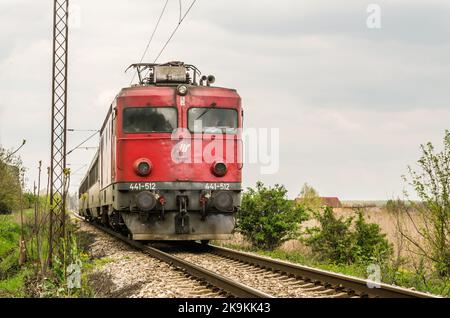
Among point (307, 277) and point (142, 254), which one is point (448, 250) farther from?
point (142, 254)

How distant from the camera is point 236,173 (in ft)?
44.5

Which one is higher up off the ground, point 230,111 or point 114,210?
point 230,111

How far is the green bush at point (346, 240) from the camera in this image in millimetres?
12836

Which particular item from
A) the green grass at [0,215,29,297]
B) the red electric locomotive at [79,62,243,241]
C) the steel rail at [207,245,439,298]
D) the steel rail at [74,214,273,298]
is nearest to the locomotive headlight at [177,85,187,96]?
the red electric locomotive at [79,62,243,241]

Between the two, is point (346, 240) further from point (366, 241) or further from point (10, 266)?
point (10, 266)

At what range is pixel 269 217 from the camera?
1644cm

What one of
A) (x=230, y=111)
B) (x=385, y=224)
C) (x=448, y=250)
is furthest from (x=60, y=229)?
(x=385, y=224)

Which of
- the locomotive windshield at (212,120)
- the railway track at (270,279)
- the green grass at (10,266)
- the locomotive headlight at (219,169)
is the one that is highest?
the locomotive windshield at (212,120)

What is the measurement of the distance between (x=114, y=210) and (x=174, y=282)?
533 cm

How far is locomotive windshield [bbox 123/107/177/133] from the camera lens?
1343 centimetres

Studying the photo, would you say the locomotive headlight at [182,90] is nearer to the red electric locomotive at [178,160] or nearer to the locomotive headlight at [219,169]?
the red electric locomotive at [178,160]

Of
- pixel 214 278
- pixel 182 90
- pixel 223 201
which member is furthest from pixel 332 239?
pixel 214 278

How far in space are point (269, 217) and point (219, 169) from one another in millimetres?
3567

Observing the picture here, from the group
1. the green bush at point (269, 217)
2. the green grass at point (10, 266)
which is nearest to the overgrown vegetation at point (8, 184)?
the green grass at point (10, 266)
